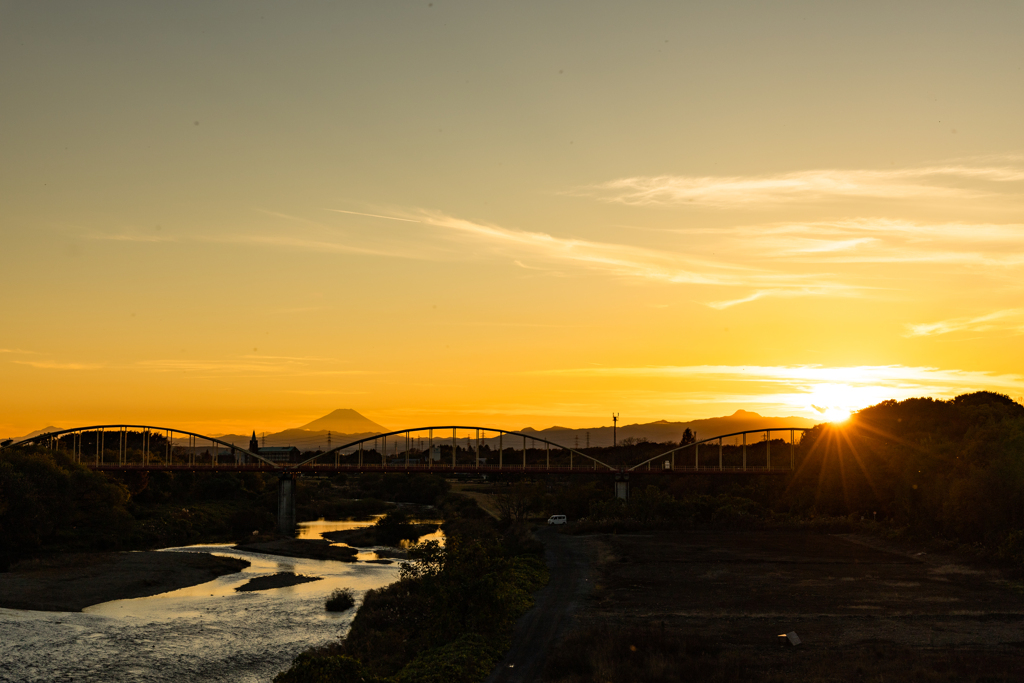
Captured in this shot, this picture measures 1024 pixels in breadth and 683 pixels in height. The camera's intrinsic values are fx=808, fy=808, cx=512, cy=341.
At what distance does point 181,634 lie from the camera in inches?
2180

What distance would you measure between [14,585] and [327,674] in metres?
61.4

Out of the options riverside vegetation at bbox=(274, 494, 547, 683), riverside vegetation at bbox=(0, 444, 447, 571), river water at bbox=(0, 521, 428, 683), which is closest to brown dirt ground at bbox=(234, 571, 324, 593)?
river water at bbox=(0, 521, 428, 683)

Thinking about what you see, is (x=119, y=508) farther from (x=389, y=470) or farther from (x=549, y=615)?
(x=549, y=615)

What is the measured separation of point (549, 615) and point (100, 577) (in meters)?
53.1

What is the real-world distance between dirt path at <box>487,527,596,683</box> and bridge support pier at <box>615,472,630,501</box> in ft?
161

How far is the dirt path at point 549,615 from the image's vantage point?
36481mm

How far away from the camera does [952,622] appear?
4353 centimetres

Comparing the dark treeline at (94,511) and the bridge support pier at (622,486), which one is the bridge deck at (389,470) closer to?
the bridge support pier at (622,486)

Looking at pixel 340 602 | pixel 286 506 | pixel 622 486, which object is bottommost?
pixel 340 602

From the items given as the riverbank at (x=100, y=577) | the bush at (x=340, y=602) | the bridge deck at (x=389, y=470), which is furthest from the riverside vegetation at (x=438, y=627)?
the bridge deck at (x=389, y=470)

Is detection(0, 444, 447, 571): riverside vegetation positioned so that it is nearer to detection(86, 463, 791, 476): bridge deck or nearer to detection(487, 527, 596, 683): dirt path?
detection(86, 463, 791, 476): bridge deck

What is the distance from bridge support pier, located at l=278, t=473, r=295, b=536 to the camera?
Answer: 4953 inches

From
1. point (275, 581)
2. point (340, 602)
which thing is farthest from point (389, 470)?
point (340, 602)

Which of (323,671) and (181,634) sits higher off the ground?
(323,671)
